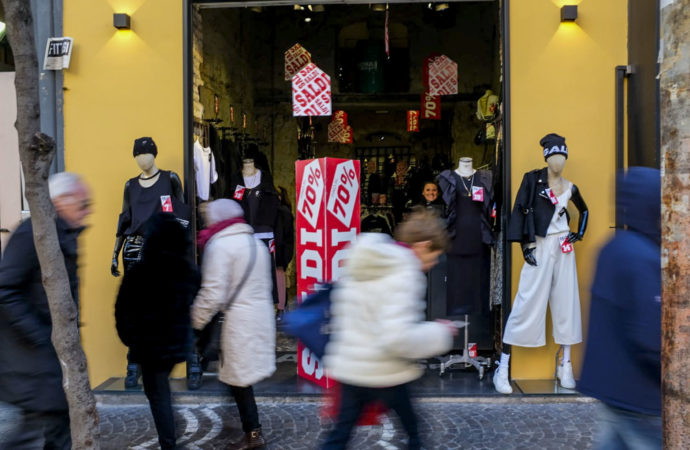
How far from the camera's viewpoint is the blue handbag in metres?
3.13

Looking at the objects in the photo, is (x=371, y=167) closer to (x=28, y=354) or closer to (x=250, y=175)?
(x=250, y=175)

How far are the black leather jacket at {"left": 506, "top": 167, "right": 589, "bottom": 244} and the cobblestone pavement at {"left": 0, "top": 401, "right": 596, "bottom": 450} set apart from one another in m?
1.46

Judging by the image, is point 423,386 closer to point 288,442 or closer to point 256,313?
point 288,442

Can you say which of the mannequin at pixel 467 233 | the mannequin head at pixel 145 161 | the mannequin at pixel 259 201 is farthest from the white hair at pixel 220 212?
the mannequin at pixel 259 201

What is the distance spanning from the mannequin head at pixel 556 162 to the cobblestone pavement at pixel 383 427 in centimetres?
201

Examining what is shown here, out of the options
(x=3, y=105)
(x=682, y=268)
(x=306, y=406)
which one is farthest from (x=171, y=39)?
(x=682, y=268)

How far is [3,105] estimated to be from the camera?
6.50 m

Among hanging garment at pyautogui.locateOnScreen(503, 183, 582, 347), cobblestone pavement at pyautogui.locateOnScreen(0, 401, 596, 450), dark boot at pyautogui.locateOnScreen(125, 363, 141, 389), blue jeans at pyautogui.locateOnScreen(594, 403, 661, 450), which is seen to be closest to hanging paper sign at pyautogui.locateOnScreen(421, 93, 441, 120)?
hanging garment at pyautogui.locateOnScreen(503, 183, 582, 347)

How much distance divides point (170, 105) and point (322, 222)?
73.6 inches

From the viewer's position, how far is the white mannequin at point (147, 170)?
5.70 m

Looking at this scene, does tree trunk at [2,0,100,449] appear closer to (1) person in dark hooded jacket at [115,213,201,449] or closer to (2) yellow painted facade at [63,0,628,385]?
(1) person in dark hooded jacket at [115,213,201,449]

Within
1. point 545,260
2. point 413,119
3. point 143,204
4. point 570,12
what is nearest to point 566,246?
point 545,260

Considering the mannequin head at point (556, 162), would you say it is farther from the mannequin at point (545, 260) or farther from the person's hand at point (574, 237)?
the person's hand at point (574, 237)

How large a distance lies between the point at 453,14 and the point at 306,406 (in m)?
7.18
